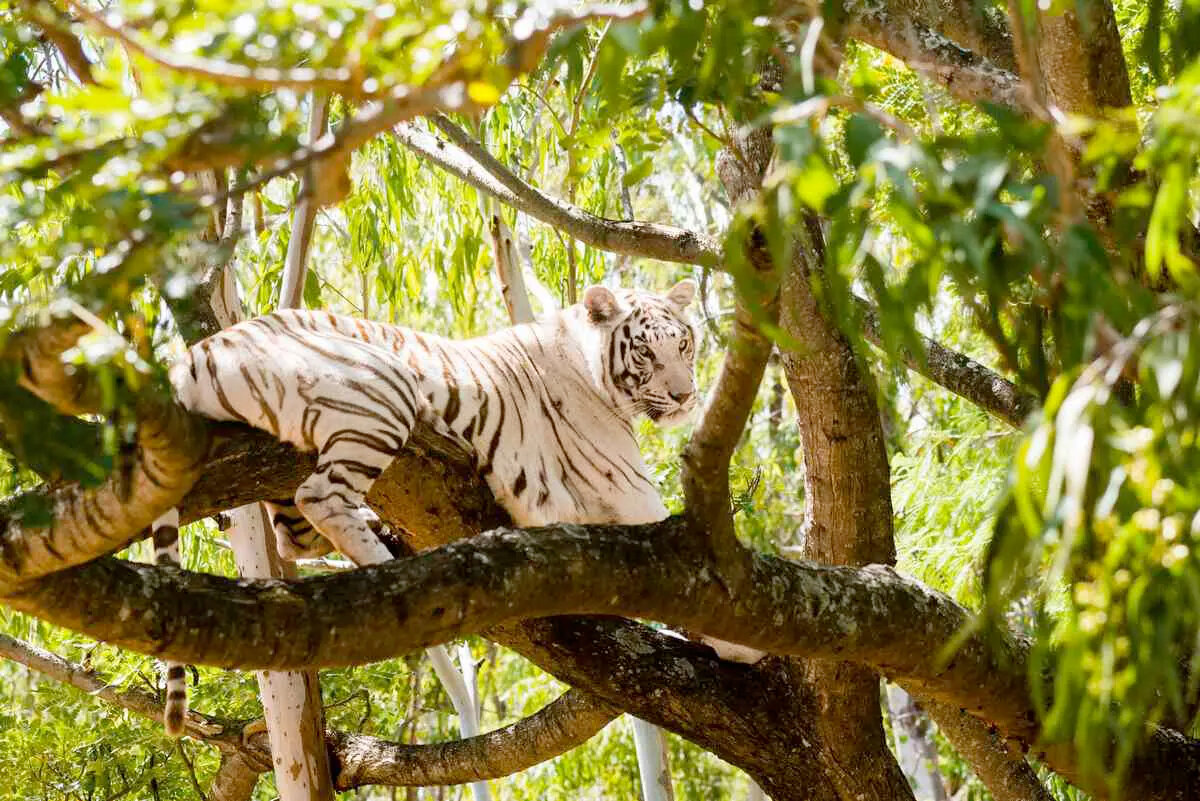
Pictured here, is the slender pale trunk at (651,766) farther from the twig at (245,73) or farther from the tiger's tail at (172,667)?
the twig at (245,73)

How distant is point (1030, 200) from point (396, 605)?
50.7 inches

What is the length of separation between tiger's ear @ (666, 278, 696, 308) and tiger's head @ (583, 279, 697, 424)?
202 millimetres

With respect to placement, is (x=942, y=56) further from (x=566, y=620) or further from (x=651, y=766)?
(x=651, y=766)

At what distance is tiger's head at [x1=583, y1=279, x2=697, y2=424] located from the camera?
4133 millimetres

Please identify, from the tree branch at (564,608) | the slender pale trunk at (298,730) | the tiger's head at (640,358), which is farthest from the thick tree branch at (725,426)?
the slender pale trunk at (298,730)

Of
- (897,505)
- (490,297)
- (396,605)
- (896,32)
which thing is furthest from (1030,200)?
(490,297)

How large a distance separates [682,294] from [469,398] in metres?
1.02

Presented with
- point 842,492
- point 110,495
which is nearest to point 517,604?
point 110,495

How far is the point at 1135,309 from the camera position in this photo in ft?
5.32

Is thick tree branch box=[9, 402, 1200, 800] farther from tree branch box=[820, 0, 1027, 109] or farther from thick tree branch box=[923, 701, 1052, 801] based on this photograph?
tree branch box=[820, 0, 1027, 109]

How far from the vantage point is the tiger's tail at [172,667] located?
3037 mm

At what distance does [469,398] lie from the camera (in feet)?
12.4

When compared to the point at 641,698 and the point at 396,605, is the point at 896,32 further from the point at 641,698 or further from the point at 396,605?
the point at 396,605

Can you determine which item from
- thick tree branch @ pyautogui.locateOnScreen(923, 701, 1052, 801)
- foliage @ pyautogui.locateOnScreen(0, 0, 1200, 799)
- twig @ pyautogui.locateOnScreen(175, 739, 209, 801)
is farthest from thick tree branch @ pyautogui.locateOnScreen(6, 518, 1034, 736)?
twig @ pyautogui.locateOnScreen(175, 739, 209, 801)
